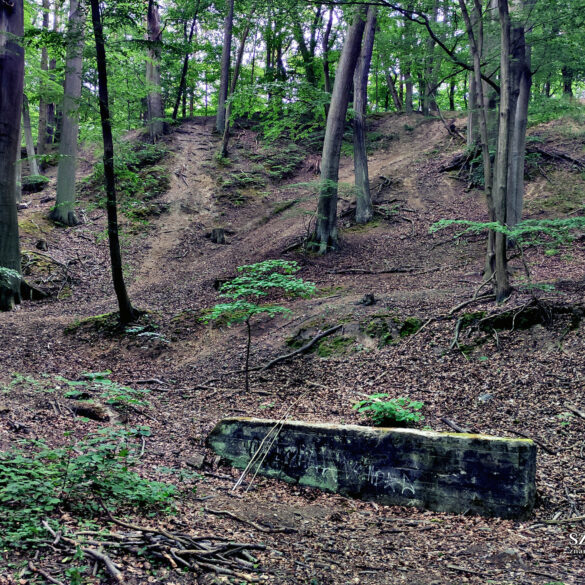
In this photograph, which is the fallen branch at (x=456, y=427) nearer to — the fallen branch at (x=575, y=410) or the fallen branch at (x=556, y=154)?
the fallen branch at (x=575, y=410)

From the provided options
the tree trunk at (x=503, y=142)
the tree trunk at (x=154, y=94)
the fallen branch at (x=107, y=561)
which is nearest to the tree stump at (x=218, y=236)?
the tree trunk at (x=154, y=94)

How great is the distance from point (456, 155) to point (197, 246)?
11.2m

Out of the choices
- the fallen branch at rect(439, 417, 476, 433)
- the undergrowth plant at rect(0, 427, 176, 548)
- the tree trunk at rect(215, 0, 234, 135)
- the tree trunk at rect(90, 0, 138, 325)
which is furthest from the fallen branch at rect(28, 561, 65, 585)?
the tree trunk at rect(215, 0, 234, 135)

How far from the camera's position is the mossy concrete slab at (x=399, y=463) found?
4.08 metres

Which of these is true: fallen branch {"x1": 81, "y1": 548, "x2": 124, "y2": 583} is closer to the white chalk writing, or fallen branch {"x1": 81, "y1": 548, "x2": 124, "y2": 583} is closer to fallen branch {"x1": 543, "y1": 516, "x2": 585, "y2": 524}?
the white chalk writing

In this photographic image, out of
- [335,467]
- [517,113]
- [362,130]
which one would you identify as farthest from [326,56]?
[335,467]

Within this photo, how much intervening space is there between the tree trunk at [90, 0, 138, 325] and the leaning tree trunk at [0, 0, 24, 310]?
260 centimetres

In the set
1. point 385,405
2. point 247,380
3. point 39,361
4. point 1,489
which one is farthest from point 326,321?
point 1,489

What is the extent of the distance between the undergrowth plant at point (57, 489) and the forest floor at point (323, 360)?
0.14 metres

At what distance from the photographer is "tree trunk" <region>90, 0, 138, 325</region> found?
802cm

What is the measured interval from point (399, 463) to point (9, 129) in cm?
1127

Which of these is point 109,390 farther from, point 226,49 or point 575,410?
point 226,49

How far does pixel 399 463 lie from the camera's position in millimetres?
4496

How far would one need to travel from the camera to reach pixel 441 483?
4.31 metres
